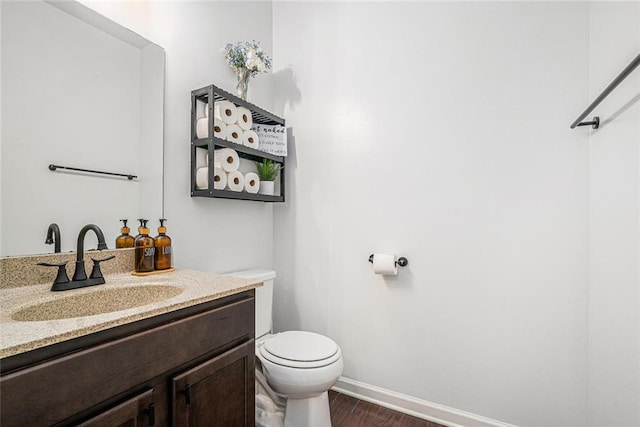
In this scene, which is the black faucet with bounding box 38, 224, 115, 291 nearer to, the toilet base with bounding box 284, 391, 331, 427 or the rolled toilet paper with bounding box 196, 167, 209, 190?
the rolled toilet paper with bounding box 196, 167, 209, 190

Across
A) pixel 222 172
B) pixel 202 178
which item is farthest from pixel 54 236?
pixel 222 172

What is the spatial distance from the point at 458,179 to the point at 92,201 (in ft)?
5.54

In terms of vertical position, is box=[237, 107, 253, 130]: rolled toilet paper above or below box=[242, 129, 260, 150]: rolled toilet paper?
above

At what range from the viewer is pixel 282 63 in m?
2.19

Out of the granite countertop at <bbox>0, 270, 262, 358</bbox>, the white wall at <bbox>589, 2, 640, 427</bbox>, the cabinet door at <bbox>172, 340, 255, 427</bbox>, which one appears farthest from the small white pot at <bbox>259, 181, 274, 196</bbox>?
the white wall at <bbox>589, 2, 640, 427</bbox>

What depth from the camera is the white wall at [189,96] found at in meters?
1.51

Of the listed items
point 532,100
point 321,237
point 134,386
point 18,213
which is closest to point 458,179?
point 532,100

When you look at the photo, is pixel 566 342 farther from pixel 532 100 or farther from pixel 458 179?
pixel 532 100

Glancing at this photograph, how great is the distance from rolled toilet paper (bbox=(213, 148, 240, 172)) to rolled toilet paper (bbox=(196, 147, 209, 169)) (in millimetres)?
59

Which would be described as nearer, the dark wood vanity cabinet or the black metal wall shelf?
the dark wood vanity cabinet

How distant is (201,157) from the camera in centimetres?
164

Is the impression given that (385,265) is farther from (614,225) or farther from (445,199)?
(614,225)

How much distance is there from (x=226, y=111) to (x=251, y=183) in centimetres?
41

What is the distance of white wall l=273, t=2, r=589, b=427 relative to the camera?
144 centimetres
